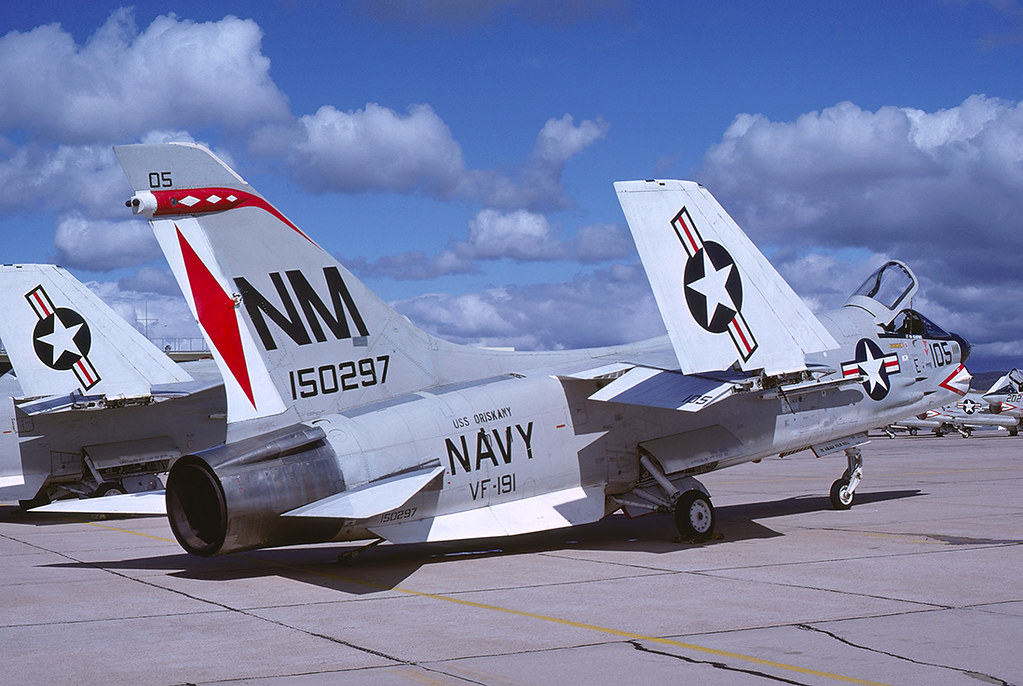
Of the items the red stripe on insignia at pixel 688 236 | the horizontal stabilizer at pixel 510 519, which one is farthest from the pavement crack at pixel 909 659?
the red stripe on insignia at pixel 688 236

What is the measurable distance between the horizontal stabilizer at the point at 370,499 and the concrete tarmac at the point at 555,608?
2.59 ft

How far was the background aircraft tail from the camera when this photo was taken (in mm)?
12500

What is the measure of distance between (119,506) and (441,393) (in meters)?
3.93

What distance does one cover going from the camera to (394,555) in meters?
13.3

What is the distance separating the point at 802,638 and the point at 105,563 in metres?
9.39

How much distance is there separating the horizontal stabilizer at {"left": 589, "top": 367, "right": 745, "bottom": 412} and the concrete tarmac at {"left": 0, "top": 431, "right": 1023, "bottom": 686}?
1.86 metres

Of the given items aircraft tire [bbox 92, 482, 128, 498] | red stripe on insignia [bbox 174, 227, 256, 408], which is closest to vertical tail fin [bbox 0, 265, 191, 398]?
aircraft tire [bbox 92, 482, 128, 498]

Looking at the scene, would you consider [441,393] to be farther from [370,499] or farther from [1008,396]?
[1008,396]

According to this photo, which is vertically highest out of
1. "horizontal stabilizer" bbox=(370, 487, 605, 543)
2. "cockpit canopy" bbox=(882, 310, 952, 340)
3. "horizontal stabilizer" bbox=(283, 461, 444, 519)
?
"cockpit canopy" bbox=(882, 310, 952, 340)

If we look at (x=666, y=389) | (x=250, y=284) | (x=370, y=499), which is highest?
(x=250, y=284)

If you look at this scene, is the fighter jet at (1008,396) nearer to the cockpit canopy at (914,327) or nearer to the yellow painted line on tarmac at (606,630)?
the cockpit canopy at (914,327)

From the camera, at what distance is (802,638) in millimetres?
7508

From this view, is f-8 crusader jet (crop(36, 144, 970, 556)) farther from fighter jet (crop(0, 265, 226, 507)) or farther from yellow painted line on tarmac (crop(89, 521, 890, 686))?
fighter jet (crop(0, 265, 226, 507))

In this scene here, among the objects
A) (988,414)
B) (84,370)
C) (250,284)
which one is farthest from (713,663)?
(988,414)
